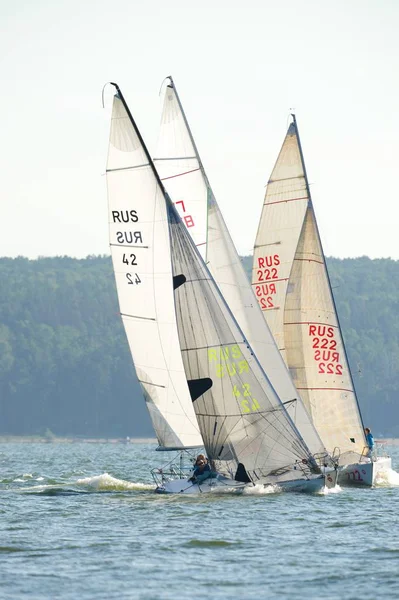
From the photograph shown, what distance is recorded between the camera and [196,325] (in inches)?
1399

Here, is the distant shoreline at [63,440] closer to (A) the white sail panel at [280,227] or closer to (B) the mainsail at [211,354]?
(A) the white sail panel at [280,227]

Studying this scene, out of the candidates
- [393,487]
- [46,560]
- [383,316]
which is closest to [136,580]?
[46,560]

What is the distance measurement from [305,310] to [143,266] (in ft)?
28.6

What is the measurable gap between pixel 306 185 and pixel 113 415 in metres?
132

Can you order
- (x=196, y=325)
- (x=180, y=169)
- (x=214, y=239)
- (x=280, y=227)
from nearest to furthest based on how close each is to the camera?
(x=196, y=325) < (x=214, y=239) < (x=180, y=169) < (x=280, y=227)

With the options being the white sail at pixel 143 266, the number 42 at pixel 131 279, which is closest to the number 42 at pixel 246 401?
the white sail at pixel 143 266

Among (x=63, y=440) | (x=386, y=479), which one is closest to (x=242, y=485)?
(x=386, y=479)

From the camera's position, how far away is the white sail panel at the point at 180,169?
39375 mm

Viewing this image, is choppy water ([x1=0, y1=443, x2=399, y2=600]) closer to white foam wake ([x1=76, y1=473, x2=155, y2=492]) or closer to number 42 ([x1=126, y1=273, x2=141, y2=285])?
white foam wake ([x1=76, y1=473, x2=155, y2=492])

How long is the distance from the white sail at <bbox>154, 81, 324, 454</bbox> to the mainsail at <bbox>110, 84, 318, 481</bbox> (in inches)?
50.7

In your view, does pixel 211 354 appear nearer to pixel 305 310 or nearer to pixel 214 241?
pixel 214 241

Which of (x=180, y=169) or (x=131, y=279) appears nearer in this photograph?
(x=131, y=279)

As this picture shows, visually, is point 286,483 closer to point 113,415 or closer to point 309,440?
point 309,440

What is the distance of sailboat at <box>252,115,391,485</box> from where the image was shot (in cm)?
4300
